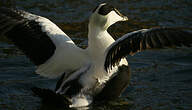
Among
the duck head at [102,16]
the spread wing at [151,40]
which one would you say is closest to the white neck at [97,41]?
Result: the duck head at [102,16]

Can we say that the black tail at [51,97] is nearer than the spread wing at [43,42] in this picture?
Yes

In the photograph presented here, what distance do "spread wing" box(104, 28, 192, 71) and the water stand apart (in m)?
1.00

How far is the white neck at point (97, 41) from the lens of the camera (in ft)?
18.9

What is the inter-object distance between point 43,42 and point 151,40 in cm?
152

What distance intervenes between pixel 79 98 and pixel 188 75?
201 centimetres

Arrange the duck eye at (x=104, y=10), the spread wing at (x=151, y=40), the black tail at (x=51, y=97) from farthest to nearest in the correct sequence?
1. the duck eye at (x=104, y=10)
2. the black tail at (x=51, y=97)
3. the spread wing at (x=151, y=40)

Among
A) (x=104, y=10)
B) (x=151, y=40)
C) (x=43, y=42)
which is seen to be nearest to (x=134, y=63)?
(x=104, y=10)

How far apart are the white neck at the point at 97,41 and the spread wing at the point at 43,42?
0.15 meters

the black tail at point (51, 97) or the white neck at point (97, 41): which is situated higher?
the white neck at point (97, 41)

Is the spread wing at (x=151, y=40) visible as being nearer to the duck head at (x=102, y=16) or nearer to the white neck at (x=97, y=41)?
the white neck at (x=97, y=41)

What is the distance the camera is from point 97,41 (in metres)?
5.84

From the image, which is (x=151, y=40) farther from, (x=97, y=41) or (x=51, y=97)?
(x=51, y=97)

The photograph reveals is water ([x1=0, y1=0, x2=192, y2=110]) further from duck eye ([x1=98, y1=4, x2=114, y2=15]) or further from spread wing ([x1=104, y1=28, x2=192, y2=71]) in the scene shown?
duck eye ([x1=98, y1=4, x2=114, y2=15])

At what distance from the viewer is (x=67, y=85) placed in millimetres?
5828
